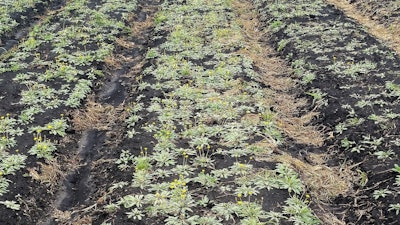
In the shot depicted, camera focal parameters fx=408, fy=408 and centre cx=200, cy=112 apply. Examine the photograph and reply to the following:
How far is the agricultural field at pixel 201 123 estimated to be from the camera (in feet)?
27.6

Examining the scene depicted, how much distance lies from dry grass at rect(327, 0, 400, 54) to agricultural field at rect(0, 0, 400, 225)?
128 mm

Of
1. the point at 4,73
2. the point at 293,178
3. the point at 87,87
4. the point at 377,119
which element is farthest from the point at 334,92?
the point at 4,73

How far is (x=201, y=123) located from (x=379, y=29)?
12.2 metres

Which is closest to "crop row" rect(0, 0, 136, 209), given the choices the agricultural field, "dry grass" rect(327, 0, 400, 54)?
the agricultural field

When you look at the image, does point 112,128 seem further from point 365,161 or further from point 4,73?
point 365,161

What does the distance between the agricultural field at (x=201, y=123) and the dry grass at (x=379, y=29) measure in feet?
0.42

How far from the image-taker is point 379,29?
62.2ft

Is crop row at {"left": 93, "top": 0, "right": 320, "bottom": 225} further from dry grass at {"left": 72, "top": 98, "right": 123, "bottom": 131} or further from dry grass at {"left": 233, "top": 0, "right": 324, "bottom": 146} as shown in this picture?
dry grass at {"left": 72, "top": 98, "right": 123, "bottom": 131}

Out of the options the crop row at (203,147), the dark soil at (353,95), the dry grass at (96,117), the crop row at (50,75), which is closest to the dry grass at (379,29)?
the dark soil at (353,95)

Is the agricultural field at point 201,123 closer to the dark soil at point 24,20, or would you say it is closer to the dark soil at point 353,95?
the dark soil at point 353,95

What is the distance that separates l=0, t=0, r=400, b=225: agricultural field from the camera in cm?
840

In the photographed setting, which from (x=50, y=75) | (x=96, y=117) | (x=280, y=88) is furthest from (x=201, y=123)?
(x=50, y=75)

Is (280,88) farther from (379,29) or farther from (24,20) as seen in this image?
(24,20)

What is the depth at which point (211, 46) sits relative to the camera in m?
16.7
